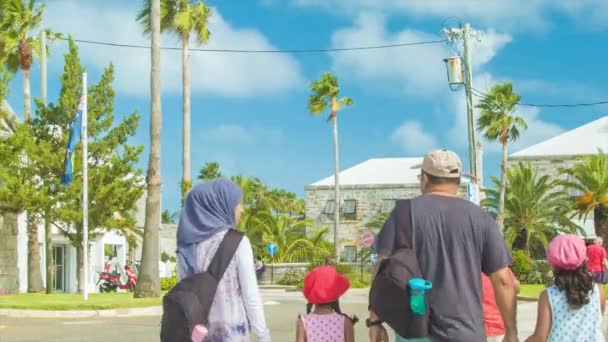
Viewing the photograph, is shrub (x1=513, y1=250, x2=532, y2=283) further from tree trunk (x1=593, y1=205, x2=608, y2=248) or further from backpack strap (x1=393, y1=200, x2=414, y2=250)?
backpack strap (x1=393, y1=200, x2=414, y2=250)

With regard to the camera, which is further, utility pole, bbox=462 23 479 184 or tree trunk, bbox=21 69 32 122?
tree trunk, bbox=21 69 32 122

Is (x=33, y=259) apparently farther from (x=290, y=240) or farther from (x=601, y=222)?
(x=601, y=222)

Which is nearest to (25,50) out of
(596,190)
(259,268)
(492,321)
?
(259,268)

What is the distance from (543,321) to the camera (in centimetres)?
641

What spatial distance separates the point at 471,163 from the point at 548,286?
24.4m

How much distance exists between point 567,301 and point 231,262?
2050 millimetres

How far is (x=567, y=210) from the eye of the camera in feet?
180

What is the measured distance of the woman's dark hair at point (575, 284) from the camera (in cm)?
635

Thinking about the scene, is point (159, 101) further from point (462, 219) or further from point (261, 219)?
point (261, 219)

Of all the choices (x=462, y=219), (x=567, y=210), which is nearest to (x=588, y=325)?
(x=462, y=219)

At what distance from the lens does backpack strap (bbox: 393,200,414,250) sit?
18.1ft

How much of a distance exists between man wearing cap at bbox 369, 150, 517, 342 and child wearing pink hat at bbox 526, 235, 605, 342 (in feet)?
2.26

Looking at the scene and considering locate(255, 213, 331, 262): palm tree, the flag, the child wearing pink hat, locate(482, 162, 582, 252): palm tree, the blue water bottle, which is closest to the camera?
the blue water bottle

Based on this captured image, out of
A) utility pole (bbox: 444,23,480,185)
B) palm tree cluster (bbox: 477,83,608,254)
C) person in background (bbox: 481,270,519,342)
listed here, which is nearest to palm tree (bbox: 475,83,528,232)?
palm tree cluster (bbox: 477,83,608,254)
